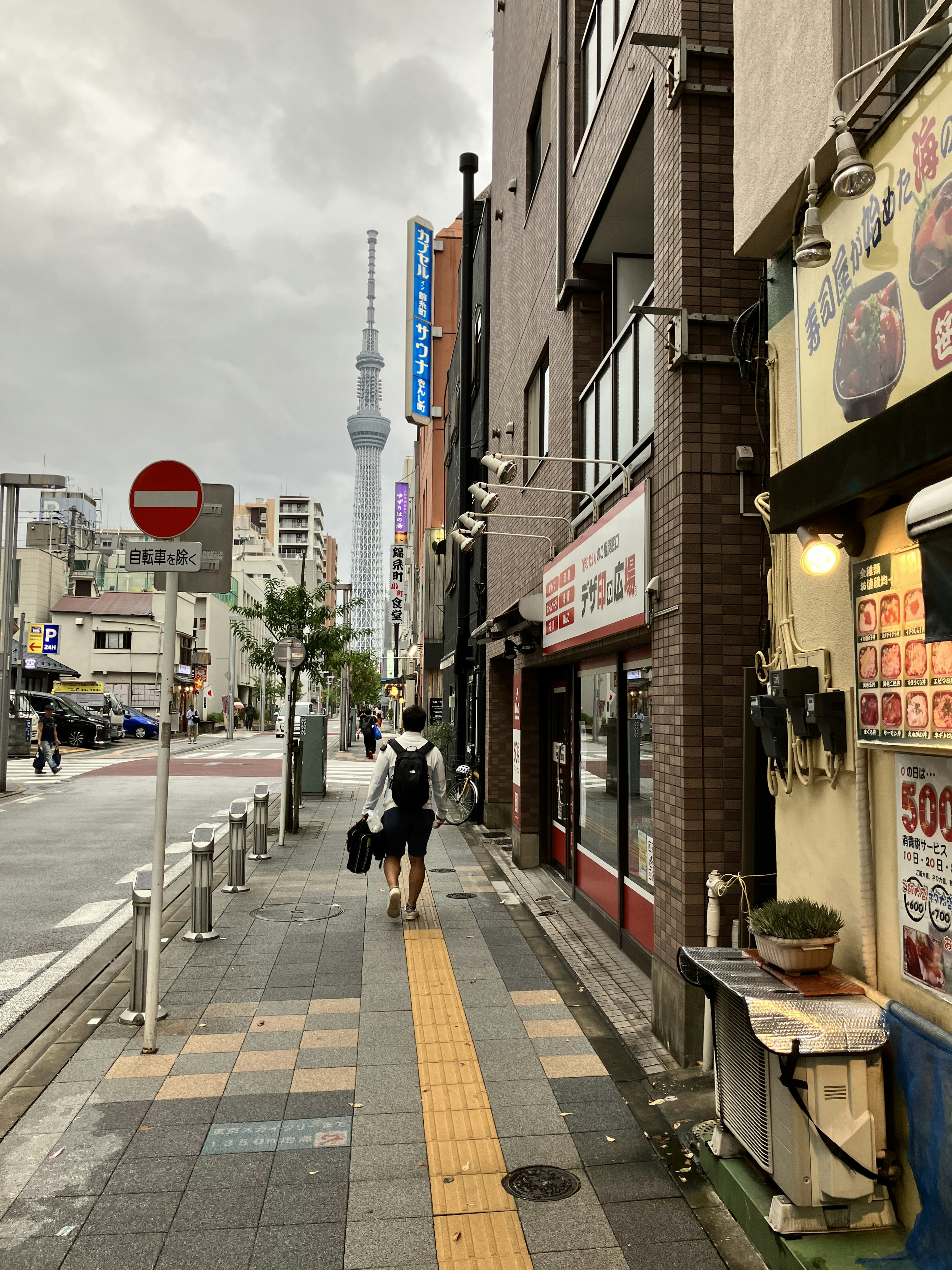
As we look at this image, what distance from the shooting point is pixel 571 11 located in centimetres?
1001

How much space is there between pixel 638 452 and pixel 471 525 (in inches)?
172

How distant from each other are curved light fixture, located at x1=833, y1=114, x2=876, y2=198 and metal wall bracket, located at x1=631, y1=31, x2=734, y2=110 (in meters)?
2.54

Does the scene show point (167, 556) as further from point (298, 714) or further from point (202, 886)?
point (298, 714)

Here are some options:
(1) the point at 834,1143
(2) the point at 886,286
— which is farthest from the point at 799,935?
(2) the point at 886,286

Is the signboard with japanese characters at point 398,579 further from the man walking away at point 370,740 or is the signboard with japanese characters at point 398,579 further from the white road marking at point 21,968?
the white road marking at point 21,968

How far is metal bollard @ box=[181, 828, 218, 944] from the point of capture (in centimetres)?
779

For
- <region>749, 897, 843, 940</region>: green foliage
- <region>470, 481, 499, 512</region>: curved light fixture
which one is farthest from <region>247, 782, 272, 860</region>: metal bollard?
<region>749, 897, 843, 940</region>: green foliage

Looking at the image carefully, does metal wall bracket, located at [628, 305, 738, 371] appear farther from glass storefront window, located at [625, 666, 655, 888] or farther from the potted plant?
the potted plant

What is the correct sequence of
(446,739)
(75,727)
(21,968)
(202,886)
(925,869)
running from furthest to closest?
(75,727), (446,739), (202,886), (21,968), (925,869)

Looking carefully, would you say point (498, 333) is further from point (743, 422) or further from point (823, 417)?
point (823, 417)

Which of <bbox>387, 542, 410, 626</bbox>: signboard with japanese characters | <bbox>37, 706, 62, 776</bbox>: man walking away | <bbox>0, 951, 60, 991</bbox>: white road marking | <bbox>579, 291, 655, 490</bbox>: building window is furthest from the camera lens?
<bbox>387, 542, 410, 626</bbox>: signboard with japanese characters

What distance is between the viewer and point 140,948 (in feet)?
19.2

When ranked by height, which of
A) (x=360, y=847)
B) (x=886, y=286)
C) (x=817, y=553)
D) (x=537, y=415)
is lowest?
(x=360, y=847)

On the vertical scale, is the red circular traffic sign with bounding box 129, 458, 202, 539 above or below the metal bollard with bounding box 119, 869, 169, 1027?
above
